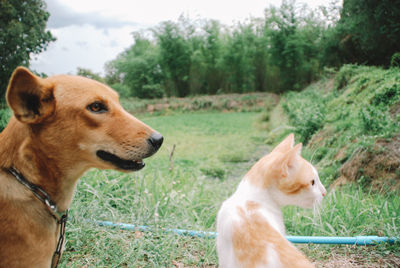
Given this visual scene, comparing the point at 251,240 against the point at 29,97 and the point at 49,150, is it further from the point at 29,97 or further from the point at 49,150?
the point at 29,97

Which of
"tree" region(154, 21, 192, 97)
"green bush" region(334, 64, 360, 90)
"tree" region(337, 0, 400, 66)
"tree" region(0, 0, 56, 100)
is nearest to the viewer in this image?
"tree" region(0, 0, 56, 100)

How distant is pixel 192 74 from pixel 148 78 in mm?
3174

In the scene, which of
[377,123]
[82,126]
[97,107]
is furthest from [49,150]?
[377,123]

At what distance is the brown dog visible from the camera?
4.19 ft

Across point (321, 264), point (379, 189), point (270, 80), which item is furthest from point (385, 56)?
point (270, 80)

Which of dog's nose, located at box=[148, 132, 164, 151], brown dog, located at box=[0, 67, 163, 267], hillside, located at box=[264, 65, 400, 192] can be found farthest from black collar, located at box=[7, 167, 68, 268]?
hillside, located at box=[264, 65, 400, 192]

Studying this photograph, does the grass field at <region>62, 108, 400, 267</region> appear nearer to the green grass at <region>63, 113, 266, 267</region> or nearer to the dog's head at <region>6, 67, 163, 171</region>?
the green grass at <region>63, 113, 266, 267</region>

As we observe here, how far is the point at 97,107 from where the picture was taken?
1.50 metres

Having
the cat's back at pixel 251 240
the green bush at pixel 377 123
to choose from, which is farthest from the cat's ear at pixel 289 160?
the green bush at pixel 377 123

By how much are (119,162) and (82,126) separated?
256 mm

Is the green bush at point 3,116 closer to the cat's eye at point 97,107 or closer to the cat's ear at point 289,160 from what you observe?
the cat's eye at point 97,107

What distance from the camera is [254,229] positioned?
1.42m

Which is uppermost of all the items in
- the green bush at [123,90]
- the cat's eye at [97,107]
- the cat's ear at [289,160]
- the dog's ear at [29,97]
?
the dog's ear at [29,97]

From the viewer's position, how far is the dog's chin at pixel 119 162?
1.50m
